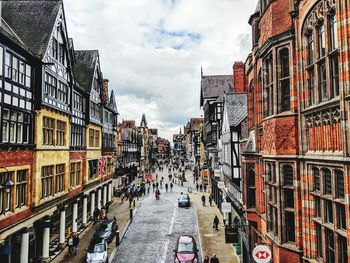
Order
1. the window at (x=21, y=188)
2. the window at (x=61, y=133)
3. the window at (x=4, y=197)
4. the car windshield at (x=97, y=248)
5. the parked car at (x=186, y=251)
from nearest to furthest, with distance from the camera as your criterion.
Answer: the window at (x=4, y=197) → the window at (x=21, y=188) → the parked car at (x=186, y=251) → the car windshield at (x=97, y=248) → the window at (x=61, y=133)

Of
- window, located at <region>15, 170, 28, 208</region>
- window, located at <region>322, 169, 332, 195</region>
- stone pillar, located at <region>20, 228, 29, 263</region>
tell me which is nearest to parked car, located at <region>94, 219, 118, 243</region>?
stone pillar, located at <region>20, 228, 29, 263</region>

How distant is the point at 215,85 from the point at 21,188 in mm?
36457

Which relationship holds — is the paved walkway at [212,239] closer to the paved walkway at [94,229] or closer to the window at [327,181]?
the paved walkway at [94,229]

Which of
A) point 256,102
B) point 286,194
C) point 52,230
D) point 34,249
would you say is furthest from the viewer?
point 52,230

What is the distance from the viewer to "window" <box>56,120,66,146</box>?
79.6ft

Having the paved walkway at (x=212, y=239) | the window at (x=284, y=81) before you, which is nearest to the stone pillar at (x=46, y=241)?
the paved walkway at (x=212, y=239)

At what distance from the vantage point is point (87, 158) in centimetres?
3256

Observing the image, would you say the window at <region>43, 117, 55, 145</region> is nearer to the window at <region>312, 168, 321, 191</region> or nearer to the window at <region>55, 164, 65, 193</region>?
the window at <region>55, 164, 65, 193</region>

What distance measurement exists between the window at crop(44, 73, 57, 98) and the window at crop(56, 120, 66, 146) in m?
2.49

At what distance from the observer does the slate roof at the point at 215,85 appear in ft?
162

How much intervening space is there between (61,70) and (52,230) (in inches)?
535

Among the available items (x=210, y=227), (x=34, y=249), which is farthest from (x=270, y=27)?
(x=210, y=227)

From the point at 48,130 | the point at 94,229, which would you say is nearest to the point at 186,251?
the point at 48,130

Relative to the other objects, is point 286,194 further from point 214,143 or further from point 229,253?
point 214,143
